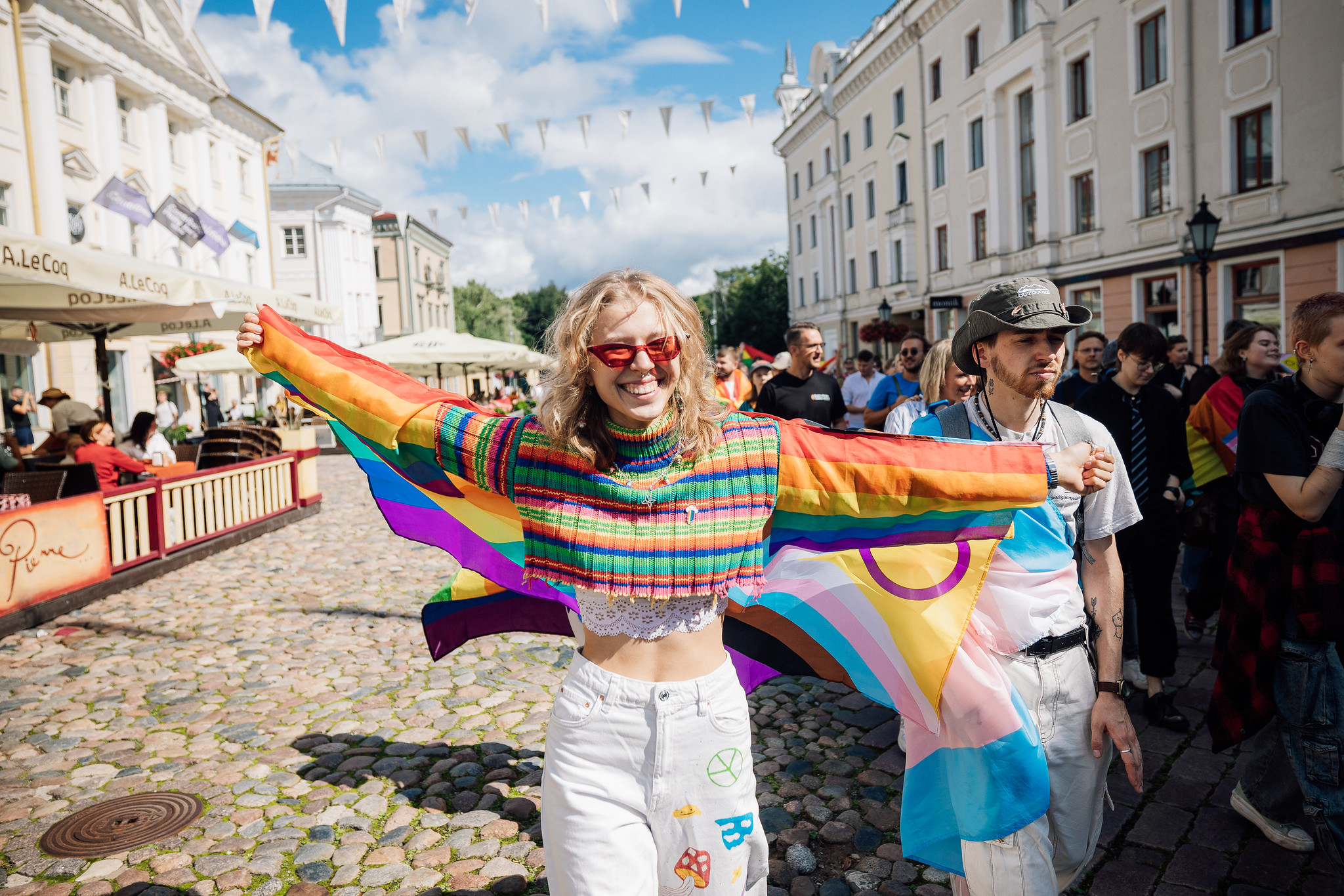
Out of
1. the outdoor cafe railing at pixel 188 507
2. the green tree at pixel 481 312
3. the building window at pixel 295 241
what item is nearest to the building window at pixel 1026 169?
the outdoor cafe railing at pixel 188 507

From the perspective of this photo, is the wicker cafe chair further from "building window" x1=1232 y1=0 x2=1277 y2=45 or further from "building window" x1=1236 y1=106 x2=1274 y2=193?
"building window" x1=1232 y1=0 x2=1277 y2=45

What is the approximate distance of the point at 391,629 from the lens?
678 centimetres

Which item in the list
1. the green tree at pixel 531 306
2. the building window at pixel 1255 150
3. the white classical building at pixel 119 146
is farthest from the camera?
the green tree at pixel 531 306

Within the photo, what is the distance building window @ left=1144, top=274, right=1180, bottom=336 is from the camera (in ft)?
65.8

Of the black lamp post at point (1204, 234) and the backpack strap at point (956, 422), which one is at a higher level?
the black lamp post at point (1204, 234)

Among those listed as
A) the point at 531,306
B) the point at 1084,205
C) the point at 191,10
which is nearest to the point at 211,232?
the point at 191,10

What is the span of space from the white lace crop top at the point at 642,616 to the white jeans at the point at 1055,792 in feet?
3.26

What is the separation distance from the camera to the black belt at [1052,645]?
2391 millimetres

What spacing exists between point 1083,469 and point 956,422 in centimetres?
59

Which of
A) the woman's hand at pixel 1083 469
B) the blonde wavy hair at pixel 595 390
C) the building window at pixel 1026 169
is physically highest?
the building window at pixel 1026 169

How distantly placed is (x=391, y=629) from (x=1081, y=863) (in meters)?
5.49

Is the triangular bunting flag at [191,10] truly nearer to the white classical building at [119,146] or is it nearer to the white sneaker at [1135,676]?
the white sneaker at [1135,676]

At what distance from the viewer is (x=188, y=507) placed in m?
9.55

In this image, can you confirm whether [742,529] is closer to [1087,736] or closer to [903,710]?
[903,710]
